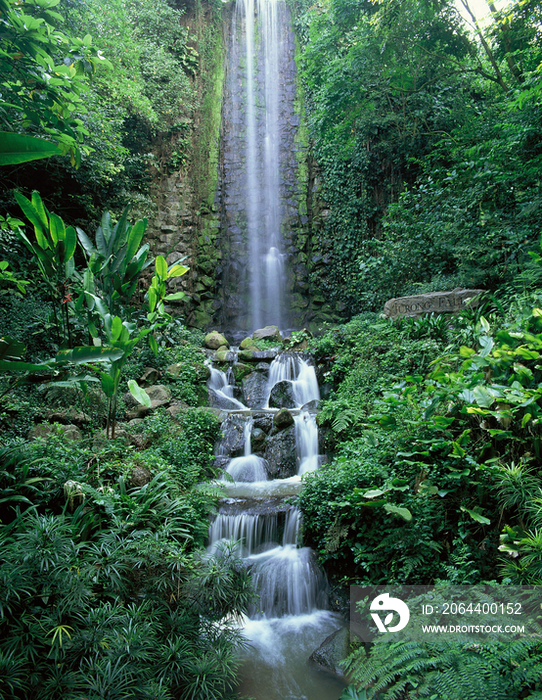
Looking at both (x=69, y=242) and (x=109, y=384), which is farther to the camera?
(x=69, y=242)

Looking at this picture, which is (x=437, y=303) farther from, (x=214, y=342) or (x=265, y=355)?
(x=214, y=342)

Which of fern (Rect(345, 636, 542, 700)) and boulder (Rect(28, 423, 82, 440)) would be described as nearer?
fern (Rect(345, 636, 542, 700))

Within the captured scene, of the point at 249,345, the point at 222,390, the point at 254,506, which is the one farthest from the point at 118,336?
the point at 249,345

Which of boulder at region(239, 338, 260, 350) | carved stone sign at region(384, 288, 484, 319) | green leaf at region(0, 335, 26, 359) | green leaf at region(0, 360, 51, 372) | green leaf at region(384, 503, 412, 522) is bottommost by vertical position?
boulder at region(239, 338, 260, 350)

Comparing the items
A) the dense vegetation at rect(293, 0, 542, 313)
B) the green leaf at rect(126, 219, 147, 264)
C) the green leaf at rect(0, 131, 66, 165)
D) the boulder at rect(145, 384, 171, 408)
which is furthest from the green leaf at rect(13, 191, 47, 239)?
the dense vegetation at rect(293, 0, 542, 313)

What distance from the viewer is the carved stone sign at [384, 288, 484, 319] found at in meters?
6.18

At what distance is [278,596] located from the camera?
12.1 feet

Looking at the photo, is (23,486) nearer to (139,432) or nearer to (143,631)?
(143,631)

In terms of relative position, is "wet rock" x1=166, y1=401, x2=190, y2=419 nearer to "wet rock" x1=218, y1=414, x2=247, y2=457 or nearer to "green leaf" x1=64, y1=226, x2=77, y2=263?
"wet rock" x1=218, y1=414, x2=247, y2=457

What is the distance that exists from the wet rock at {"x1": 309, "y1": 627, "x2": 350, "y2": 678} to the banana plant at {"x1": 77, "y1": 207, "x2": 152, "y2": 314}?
3924mm

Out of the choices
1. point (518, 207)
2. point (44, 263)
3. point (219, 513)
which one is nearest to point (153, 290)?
point (44, 263)

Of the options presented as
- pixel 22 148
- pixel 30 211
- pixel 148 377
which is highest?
pixel 30 211

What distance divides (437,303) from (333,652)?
501 centimetres

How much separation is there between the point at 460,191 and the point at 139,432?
6.84m
